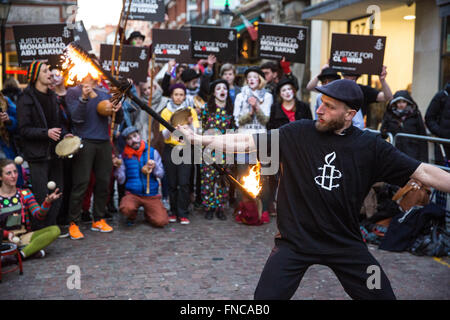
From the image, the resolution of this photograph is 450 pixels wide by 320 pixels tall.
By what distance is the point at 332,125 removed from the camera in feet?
10.7

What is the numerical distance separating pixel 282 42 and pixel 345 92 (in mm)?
5491

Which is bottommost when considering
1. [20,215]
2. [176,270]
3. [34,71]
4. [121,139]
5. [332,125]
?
[176,270]

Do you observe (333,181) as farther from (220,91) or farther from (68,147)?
(220,91)

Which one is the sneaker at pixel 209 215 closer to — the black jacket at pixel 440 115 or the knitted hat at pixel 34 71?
the knitted hat at pixel 34 71

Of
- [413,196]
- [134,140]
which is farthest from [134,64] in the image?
[413,196]

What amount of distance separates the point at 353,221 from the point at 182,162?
4.44 metres

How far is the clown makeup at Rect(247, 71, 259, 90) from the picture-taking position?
7621 mm

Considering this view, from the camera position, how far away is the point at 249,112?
7.51 meters

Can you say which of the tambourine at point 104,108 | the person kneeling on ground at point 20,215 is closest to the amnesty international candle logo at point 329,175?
the person kneeling on ground at point 20,215

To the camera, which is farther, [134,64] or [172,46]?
[172,46]

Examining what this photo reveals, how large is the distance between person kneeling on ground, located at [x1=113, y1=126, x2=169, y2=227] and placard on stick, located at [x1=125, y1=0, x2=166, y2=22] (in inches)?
106
